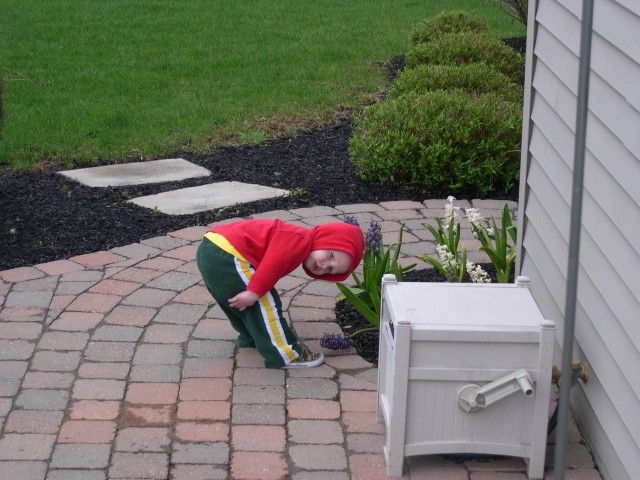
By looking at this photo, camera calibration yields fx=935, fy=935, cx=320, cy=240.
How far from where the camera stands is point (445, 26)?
1051cm

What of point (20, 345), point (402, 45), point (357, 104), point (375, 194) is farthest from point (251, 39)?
point (20, 345)

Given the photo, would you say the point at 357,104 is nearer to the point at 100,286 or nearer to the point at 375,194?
the point at 375,194

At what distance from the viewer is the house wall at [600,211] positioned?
302cm

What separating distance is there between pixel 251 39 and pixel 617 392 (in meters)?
8.84

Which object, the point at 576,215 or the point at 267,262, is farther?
the point at 267,262

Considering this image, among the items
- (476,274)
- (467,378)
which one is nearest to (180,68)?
(476,274)

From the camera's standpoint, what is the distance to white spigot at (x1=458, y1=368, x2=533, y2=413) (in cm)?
313

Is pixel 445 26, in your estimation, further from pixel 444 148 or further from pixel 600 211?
pixel 600 211

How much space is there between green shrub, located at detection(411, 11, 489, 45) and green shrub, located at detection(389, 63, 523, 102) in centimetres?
248

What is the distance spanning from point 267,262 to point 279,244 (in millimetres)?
88

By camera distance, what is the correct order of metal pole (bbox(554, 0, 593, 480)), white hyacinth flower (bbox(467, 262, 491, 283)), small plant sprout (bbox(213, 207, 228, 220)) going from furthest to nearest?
small plant sprout (bbox(213, 207, 228, 220)), white hyacinth flower (bbox(467, 262, 491, 283)), metal pole (bbox(554, 0, 593, 480))

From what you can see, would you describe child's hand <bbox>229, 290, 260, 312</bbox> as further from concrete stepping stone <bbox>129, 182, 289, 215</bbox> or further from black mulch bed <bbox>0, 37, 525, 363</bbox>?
concrete stepping stone <bbox>129, 182, 289, 215</bbox>

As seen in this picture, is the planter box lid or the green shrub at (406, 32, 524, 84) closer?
the planter box lid

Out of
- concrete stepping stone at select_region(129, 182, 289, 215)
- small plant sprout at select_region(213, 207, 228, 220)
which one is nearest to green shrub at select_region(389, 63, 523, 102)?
concrete stepping stone at select_region(129, 182, 289, 215)
